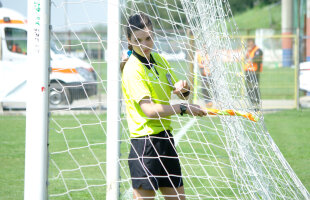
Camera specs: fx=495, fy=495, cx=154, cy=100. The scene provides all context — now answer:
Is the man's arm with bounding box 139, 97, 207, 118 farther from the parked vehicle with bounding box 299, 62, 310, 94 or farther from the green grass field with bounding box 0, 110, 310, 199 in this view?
the parked vehicle with bounding box 299, 62, 310, 94

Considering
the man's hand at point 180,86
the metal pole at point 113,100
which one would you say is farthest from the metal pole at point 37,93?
the metal pole at point 113,100

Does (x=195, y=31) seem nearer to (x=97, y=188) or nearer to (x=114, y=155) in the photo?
(x=114, y=155)

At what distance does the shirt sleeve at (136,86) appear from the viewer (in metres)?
3.37

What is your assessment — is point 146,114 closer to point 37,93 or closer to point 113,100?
point 37,93

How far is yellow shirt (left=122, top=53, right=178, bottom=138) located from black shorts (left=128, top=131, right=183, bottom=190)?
6 centimetres

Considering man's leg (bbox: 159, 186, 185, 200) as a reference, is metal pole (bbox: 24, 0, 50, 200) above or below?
above

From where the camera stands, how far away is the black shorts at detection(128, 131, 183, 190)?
11.3 feet

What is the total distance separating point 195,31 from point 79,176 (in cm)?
279

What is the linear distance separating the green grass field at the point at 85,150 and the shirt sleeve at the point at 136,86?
59cm

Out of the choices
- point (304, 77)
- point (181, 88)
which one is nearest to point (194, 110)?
point (181, 88)

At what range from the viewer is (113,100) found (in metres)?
4.25

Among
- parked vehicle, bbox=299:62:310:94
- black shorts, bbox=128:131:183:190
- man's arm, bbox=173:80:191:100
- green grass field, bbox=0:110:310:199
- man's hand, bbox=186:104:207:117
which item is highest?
parked vehicle, bbox=299:62:310:94

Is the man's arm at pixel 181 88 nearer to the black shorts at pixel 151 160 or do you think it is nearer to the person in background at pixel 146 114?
the person in background at pixel 146 114

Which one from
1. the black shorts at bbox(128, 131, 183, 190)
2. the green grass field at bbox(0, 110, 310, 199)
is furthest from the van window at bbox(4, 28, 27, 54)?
the black shorts at bbox(128, 131, 183, 190)
